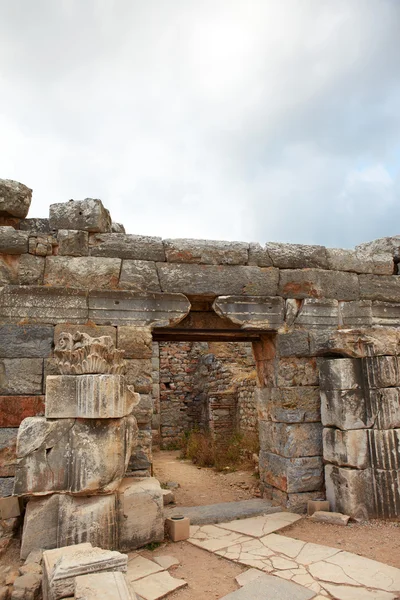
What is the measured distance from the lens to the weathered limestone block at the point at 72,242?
5062 mm

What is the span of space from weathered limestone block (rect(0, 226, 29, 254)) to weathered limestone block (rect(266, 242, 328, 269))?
2907 mm

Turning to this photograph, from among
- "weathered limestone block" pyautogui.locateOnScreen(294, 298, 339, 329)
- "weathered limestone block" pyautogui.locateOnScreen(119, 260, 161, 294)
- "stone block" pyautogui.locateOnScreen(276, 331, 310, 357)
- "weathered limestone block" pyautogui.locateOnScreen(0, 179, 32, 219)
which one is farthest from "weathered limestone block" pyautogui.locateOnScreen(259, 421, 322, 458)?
"weathered limestone block" pyautogui.locateOnScreen(0, 179, 32, 219)

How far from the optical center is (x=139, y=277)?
521cm

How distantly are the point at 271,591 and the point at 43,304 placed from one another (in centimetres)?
342

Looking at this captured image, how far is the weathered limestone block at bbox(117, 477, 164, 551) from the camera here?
155 inches

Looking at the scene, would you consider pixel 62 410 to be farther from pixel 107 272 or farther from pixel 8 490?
pixel 107 272

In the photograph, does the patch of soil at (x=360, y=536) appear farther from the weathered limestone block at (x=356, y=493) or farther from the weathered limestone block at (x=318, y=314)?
the weathered limestone block at (x=318, y=314)

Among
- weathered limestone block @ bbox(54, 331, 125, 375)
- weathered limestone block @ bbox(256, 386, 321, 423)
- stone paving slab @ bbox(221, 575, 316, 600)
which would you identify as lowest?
stone paving slab @ bbox(221, 575, 316, 600)

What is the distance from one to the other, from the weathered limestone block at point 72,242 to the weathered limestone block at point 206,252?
924 millimetres

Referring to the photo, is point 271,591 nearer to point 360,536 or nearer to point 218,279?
point 360,536

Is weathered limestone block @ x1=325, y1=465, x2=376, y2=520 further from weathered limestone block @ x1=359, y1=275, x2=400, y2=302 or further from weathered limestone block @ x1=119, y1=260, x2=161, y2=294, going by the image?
weathered limestone block @ x1=119, y1=260, x2=161, y2=294

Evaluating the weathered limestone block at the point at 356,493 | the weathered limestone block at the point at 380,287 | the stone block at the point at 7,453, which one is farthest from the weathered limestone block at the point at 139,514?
the weathered limestone block at the point at 380,287

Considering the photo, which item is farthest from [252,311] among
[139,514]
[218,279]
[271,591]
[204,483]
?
[204,483]

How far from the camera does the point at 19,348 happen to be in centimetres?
470
